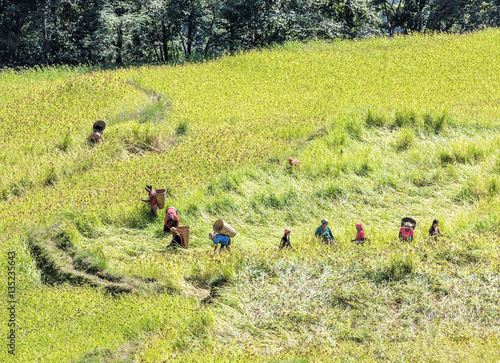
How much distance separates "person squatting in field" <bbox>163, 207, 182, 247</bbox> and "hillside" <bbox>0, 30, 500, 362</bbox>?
299mm

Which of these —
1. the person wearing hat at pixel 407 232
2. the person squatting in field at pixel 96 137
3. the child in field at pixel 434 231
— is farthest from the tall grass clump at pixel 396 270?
the person squatting in field at pixel 96 137

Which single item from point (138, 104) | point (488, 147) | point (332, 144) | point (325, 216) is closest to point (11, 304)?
point (325, 216)

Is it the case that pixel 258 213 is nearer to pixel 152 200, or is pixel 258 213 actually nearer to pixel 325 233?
pixel 325 233

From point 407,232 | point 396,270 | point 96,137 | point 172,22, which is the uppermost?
point 172,22

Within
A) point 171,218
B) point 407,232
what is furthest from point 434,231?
point 171,218

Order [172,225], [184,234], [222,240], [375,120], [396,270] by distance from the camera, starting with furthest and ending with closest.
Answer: [375,120] < [172,225] < [184,234] < [222,240] < [396,270]

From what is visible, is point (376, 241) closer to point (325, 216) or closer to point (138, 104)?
point (325, 216)

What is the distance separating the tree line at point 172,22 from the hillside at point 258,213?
30.6 feet

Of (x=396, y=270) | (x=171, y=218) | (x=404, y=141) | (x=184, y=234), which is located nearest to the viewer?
(x=396, y=270)

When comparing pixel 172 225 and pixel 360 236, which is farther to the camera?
pixel 172 225

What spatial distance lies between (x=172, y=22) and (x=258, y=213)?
22.8 meters

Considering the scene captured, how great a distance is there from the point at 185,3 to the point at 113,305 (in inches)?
997

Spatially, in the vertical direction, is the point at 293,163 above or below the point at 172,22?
below

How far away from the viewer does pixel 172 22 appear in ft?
99.0
